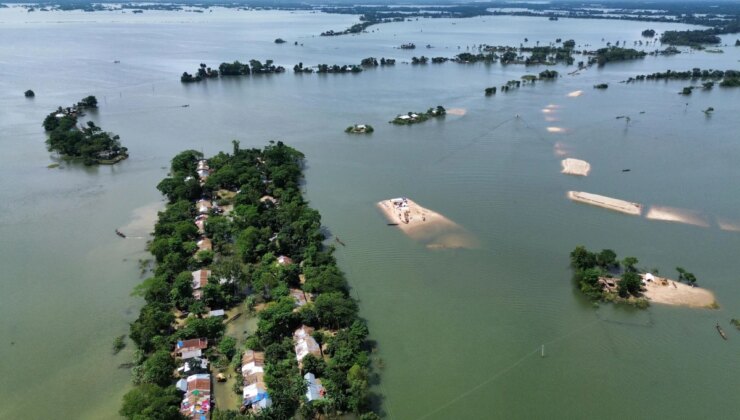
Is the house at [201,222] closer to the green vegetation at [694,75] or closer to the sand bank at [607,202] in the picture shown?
the sand bank at [607,202]

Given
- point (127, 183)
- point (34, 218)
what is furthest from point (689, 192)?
point (34, 218)

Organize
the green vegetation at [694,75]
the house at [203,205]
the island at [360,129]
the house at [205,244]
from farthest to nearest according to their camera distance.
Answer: the green vegetation at [694,75] < the island at [360,129] < the house at [203,205] < the house at [205,244]

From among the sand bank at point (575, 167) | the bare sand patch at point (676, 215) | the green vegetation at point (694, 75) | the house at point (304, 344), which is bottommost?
the house at point (304, 344)

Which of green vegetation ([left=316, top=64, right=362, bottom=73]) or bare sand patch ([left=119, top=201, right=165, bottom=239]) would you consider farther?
green vegetation ([left=316, top=64, right=362, bottom=73])

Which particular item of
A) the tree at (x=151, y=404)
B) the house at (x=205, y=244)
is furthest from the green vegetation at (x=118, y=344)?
the house at (x=205, y=244)

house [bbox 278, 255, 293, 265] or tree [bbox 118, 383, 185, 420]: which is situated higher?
house [bbox 278, 255, 293, 265]

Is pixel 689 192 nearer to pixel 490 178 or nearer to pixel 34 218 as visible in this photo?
pixel 490 178

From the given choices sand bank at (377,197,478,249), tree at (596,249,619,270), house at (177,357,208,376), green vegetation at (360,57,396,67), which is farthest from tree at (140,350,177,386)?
green vegetation at (360,57,396,67)

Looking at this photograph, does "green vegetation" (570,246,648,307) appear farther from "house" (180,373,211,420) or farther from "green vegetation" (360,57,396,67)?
"green vegetation" (360,57,396,67)
